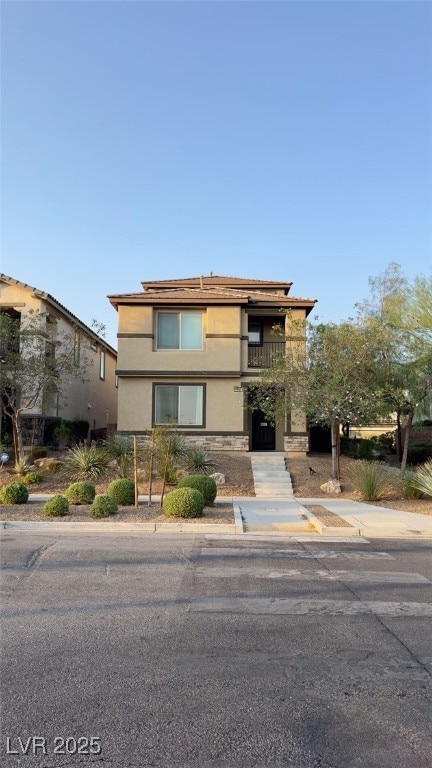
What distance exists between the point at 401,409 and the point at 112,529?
12.9m

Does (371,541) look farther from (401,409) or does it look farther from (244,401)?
(244,401)

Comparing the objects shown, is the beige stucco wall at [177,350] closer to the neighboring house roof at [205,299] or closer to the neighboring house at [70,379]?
the neighboring house roof at [205,299]

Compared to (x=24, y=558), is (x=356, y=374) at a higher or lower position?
higher

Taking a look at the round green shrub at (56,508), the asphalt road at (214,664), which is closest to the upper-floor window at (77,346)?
the round green shrub at (56,508)

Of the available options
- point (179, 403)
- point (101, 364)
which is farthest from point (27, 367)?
point (101, 364)

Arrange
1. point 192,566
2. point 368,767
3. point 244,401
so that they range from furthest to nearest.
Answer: point 244,401 → point 192,566 → point 368,767

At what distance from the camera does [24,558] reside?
8586mm

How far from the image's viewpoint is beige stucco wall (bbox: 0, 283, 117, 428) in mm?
23172

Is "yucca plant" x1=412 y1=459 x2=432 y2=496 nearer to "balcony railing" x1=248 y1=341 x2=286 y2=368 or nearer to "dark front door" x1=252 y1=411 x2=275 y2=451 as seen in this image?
"dark front door" x1=252 y1=411 x2=275 y2=451

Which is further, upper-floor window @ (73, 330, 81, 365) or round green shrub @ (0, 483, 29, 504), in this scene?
upper-floor window @ (73, 330, 81, 365)

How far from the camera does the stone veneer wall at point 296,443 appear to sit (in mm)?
23453

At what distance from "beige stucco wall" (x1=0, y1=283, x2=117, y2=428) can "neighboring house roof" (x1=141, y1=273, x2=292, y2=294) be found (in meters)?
4.26

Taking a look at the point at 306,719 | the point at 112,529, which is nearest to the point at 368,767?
the point at 306,719

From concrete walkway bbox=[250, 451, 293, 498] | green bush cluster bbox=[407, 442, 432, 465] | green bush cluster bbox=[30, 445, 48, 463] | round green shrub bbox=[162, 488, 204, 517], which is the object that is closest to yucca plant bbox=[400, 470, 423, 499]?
concrete walkway bbox=[250, 451, 293, 498]
